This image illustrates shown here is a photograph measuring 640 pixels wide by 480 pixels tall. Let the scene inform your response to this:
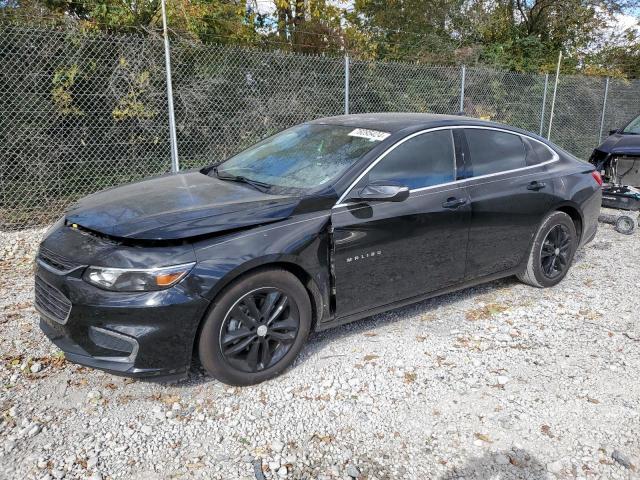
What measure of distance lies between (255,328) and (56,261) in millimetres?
1219

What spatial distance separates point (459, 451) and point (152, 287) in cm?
184

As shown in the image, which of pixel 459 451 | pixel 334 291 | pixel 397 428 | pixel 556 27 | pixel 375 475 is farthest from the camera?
pixel 556 27

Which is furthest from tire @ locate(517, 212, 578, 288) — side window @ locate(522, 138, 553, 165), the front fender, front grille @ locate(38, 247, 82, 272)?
front grille @ locate(38, 247, 82, 272)

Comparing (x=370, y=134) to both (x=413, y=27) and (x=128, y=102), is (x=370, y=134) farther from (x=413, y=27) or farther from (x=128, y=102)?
(x=413, y=27)

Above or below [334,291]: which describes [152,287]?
above

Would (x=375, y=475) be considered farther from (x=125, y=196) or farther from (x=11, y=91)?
(x=11, y=91)

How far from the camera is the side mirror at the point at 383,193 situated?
11.2 feet

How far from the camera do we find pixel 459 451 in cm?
277

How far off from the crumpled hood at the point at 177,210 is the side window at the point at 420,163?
2.53 feet

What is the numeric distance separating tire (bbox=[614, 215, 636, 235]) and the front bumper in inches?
251

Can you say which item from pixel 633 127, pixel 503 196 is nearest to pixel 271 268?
pixel 503 196

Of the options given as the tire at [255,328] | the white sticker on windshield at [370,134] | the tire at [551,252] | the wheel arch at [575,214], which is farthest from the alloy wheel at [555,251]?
the tire at [255,328]

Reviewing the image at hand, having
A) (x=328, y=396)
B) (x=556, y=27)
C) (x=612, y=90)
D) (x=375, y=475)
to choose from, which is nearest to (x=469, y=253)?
(x=328, y=396)

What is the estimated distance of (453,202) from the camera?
4.02 metres
